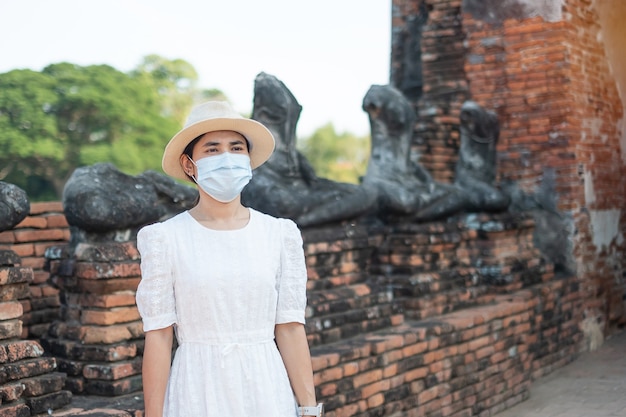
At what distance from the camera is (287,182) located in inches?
203

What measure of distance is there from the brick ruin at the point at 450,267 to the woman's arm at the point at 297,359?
40.9 inches

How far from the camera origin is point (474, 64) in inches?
320

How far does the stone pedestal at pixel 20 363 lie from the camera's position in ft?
10.6

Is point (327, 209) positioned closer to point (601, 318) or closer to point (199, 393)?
point (199, 393)

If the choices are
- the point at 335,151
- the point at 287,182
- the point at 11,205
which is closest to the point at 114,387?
the point at 11,205

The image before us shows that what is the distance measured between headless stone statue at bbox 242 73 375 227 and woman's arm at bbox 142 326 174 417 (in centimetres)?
251

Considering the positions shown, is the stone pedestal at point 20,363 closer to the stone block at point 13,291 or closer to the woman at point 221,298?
the stone block at point 13,291

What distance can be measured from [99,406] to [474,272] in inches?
140

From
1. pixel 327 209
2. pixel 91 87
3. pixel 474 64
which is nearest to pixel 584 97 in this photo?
pixel 474 64

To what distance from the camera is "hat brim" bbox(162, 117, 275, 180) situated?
2535 mm

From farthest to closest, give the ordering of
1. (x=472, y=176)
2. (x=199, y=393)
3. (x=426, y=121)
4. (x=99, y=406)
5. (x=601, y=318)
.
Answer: (x=426, y=121) < (x=601, y=318) < (x=472, y=176) < (x=99, y=406) < (x=199, y=393)

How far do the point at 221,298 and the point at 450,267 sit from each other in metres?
4.02

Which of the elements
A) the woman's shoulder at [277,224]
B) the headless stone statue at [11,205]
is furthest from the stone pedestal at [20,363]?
the woman's shoulder at [277,224]

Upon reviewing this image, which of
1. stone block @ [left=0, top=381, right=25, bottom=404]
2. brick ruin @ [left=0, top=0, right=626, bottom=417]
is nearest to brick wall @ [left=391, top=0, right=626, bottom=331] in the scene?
brick ruin @ [left=0, top=0, right=626, bottom=417]
